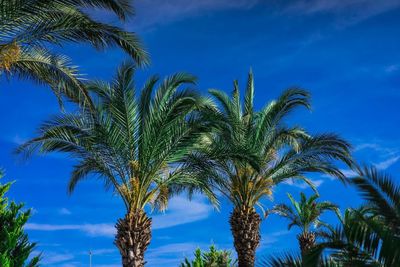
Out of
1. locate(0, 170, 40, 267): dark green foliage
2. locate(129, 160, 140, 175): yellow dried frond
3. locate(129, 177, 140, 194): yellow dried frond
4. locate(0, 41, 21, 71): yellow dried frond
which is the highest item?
locate(0, 41, 21, 71): yellow dried frond

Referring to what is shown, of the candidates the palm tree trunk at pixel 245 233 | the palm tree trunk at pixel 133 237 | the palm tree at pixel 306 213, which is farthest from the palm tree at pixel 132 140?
the palm tree at pixel 306 213

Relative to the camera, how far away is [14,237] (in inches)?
543

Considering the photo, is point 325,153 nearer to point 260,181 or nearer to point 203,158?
point 260,181

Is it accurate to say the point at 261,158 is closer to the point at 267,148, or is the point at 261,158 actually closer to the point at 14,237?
the point at 267,148

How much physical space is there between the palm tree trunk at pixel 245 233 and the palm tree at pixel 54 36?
1054 centimetres

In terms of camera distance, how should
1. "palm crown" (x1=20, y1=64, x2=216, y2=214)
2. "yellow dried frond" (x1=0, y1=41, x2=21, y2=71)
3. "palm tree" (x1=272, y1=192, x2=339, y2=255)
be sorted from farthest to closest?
"palm tree" (x1=272, y1=192, x2=339, y2=255) → "palm crown" (x1=20, y1=64, x2=216, y2=214) → "yellow dried frond" (x1=0, y1=41, x2=21, y2=71)

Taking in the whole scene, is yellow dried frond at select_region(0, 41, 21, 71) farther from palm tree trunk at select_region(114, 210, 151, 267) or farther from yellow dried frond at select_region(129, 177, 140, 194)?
palm tree trunk at select_region(114, 210, 151, 267)

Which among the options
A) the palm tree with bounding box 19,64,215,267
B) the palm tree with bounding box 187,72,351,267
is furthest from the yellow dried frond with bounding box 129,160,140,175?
the palm tree with bounding box 187,72,351,267

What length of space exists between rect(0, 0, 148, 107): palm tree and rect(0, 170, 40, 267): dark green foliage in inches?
129

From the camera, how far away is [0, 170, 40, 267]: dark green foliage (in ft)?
45.0

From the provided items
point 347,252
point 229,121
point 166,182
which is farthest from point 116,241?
point 347,252

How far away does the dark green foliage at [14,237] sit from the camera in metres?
13.7

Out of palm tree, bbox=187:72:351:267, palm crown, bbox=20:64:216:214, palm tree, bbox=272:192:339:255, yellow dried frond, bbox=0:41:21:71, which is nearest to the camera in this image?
yellow dried frond, bbox=0:41:21:71

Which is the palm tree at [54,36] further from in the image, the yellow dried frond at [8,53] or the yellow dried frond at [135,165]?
the yellow dried frond at [135,165]
